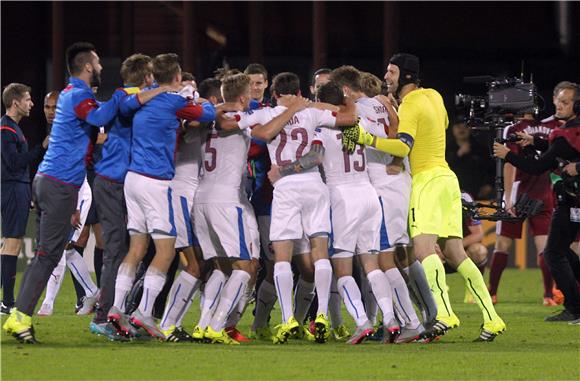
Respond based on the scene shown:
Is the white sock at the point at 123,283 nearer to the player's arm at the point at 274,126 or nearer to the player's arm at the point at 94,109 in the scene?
the player's arm at the point at 94,109

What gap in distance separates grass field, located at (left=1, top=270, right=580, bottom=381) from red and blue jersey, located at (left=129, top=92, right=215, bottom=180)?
4.08 ft

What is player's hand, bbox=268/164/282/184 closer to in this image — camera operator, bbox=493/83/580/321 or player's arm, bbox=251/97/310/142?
player's arm, bbox=251/97/310/142

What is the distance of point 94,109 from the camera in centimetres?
1018

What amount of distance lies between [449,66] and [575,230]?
611 inches

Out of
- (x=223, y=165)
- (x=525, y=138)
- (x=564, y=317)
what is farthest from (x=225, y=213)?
(x=564, y=317)

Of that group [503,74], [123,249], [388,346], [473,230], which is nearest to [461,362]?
[388,346]

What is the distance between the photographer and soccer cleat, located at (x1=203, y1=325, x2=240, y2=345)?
1031cm

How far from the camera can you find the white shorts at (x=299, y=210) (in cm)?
1033

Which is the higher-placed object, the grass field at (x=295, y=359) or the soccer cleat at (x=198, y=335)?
the soccer cleat at (x=198, y=335)

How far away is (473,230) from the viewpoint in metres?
15.0

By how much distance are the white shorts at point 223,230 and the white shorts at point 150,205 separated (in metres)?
0.29

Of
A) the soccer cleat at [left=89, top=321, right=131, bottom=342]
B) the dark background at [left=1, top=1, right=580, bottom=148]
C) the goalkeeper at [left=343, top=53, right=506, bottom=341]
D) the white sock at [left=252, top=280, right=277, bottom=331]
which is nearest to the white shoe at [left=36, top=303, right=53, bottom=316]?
the soccer cleat at [left=89, top=321, right=131, bottom=342]

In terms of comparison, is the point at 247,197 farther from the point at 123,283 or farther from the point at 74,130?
the point at 74,130

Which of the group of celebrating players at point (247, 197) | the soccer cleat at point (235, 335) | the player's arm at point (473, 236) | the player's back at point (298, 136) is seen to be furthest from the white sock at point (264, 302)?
the player's arm at point (473, 236)
